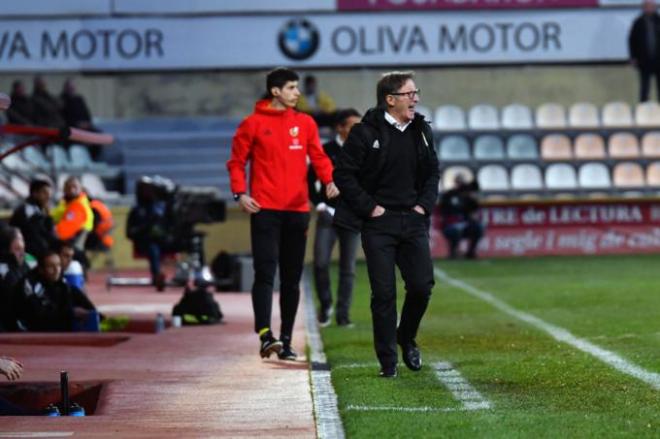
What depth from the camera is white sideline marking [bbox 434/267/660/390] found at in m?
10.1

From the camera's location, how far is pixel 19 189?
91.9ft

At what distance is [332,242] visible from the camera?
51.7 ft

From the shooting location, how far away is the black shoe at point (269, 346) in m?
11.8

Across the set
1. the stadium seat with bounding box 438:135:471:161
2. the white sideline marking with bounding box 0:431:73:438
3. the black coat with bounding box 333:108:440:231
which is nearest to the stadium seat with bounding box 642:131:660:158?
the stadium seat with bounding box 438:135:471:161

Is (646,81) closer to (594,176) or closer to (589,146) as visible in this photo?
(589,146)

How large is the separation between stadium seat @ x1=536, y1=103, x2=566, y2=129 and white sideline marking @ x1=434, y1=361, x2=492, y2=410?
842 inches

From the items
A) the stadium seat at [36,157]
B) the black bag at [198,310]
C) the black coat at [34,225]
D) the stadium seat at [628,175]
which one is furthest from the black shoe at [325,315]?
the stadium seat at [628,175]

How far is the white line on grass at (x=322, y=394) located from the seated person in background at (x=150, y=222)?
27.2 ft

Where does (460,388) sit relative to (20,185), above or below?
below

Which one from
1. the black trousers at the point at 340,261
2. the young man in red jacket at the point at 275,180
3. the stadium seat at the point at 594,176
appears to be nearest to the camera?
the young man in red jacket at the point at 275,180

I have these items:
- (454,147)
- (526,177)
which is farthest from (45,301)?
(454,147)

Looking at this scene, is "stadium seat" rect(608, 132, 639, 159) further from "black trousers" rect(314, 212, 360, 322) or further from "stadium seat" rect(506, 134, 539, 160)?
"black trousers" rect(314, 212, 360, 322)

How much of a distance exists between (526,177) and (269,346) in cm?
2025

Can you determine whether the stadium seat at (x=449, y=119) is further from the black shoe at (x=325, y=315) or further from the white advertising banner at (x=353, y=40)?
the black shoe at (x=325, y=315)
